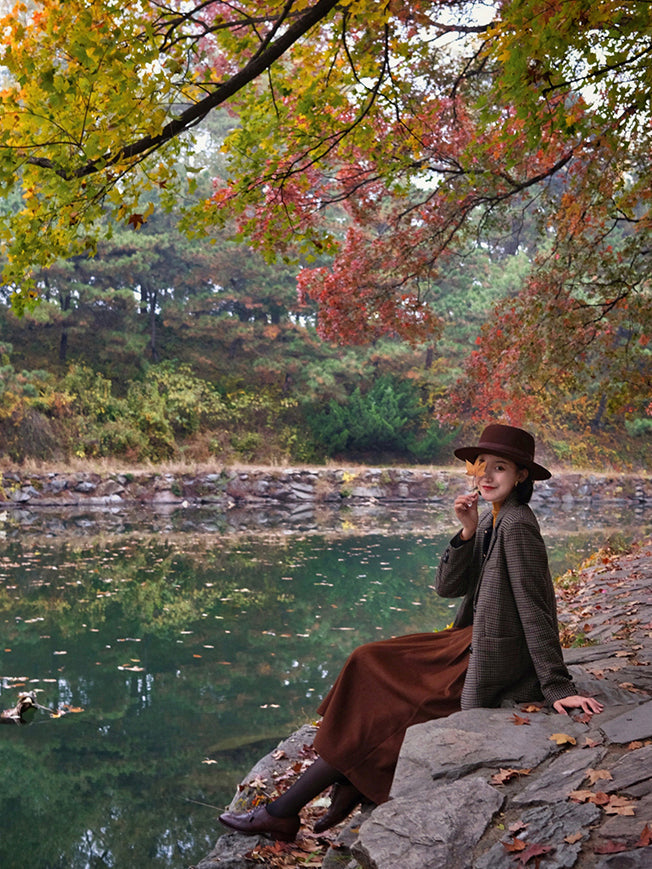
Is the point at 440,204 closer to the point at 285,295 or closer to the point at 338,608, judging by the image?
the point at 338,608

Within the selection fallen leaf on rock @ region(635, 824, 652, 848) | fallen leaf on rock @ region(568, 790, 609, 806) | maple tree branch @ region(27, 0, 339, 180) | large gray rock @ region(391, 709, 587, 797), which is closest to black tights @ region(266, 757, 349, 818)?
large gray rock @ region(391, 709, 587, 797)

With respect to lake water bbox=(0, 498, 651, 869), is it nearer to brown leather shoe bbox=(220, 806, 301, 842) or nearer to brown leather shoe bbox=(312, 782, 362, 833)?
brown leather shoe bbox=(220, 806, 301, 842)

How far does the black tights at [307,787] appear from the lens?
114 inches

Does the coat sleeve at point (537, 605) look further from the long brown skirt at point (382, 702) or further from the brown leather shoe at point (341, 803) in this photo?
the brown leather shoe at point (341, 803)

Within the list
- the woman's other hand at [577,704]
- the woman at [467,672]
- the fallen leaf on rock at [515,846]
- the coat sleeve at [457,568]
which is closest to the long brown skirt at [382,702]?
the woman at [467,672]

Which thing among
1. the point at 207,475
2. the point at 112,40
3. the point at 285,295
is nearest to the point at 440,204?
the point at 112,40

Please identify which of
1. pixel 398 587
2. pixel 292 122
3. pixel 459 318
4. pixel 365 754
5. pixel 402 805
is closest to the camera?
Result: pixel 402 805

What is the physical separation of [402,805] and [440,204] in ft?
23.7

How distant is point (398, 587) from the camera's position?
9.85 m

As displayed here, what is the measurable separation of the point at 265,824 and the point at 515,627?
125 cm

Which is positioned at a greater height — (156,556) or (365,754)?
(365,754)

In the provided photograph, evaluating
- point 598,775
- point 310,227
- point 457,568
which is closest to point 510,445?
point 457,568

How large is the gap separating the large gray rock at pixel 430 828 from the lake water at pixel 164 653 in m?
1.64

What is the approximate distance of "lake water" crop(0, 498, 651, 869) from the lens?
4109 millimetres
